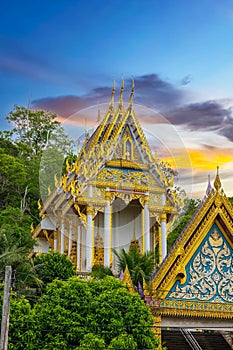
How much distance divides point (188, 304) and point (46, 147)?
27.4 meters

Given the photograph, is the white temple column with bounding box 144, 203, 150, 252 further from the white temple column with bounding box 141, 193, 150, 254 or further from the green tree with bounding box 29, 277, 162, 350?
the green tree with bounding box 29, 277, 162, 350

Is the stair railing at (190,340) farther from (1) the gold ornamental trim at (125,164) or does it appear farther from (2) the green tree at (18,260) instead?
(1) the gold ornamental trim at (125,164)

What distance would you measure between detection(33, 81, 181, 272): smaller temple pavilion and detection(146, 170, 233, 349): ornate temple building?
4.83m

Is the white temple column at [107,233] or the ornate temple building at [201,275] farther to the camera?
the white temple column at [107,233]

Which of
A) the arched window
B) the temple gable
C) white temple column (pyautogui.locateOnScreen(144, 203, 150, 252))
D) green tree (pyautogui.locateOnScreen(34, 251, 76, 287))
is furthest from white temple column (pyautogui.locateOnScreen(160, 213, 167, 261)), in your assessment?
the temple gable

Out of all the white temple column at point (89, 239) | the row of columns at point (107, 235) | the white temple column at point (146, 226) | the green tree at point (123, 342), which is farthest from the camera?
the white temple column at point (146, 226)

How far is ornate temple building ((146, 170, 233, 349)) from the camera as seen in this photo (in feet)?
53.8

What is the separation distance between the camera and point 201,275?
55.6 feet

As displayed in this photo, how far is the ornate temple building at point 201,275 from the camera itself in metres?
16.4

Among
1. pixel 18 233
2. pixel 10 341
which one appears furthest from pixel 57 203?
pixel 10 341

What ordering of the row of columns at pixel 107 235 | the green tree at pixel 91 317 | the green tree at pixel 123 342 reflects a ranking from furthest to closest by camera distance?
the row of columns at pixel 107 235 → the green tree at pixel 91 317 → the green tree at pixel 123 342

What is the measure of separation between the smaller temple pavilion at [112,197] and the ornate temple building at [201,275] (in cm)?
483

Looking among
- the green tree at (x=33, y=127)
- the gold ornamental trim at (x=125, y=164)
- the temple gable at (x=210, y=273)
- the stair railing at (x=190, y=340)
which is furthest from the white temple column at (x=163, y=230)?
the green tree at (x=33, y=127)

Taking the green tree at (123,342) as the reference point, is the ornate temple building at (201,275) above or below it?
above
